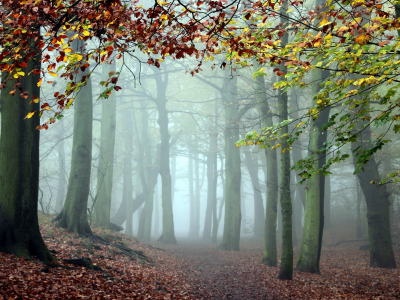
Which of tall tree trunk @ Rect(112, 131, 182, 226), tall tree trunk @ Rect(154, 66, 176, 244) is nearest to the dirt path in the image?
tall tree trunk @ Rect(154, 66, 176, 244)

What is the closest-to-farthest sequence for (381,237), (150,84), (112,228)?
1. (381,237)
2. (112,228)
3. (150,84)

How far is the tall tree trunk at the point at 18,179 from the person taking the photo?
6355 millimetres

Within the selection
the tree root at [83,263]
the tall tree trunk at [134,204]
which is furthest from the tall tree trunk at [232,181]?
the tree root at [83,263]

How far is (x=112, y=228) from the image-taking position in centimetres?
1634

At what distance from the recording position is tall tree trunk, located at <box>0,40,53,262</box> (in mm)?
6355

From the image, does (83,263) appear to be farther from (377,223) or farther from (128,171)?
(128,171)

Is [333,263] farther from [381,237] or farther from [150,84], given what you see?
[150,84]

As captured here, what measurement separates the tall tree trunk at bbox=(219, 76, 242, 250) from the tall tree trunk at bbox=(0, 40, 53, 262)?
11.4m

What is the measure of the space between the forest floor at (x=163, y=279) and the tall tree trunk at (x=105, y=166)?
12.1ft

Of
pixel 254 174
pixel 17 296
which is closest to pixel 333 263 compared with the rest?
pixel 17 296

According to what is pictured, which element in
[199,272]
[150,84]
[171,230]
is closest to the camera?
[199,272]

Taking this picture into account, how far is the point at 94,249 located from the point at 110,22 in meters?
7.33

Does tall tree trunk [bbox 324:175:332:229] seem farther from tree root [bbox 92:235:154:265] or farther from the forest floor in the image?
tree root [bbox 92:235:154:265]

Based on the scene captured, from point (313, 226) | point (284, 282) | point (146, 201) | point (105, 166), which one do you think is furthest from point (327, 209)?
point (105, 166)
